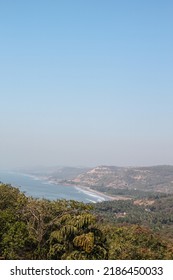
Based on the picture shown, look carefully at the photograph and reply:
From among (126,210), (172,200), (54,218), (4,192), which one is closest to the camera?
Answer: (54,218)

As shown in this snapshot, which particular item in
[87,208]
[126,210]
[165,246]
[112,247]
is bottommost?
[126,210]

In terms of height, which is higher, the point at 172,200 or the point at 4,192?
the point at 4,192

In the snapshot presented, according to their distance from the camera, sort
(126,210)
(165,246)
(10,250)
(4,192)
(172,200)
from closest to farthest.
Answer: (10,250) < (4,192) < (165,246) < (126,210) < (172,200)

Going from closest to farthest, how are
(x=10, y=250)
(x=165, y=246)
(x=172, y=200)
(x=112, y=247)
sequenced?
1. (x=10, y=250)
2. (x=112, y=247)
3. (x=165, y=246)
4. (x=172, y=200)

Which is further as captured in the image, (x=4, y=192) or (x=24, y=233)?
(x=4, y=192)

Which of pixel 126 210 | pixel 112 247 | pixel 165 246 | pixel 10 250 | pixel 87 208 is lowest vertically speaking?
pixel 126 210

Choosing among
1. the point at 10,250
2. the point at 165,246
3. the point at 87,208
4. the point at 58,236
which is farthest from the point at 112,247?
the point at 165,246

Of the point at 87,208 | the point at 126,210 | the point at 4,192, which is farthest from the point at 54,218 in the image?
the point at 126,210

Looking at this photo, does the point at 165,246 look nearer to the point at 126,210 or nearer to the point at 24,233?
the point at 24,233
